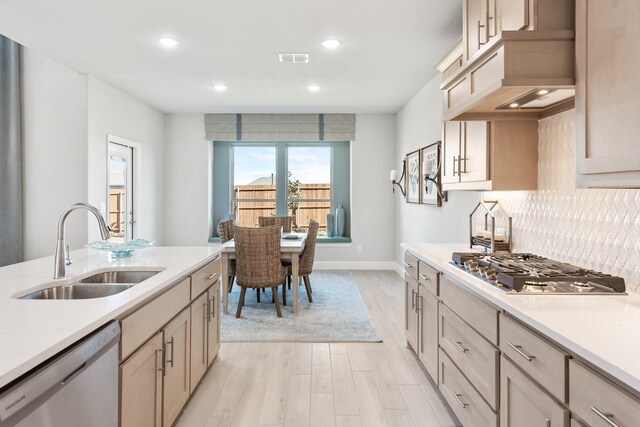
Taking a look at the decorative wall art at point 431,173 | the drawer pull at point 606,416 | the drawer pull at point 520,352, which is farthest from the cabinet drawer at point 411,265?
the drawer pull at point 606,416

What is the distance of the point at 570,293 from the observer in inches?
62.2

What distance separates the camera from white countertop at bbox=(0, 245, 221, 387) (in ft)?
3.33

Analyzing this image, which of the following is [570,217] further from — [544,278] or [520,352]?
[520,352]

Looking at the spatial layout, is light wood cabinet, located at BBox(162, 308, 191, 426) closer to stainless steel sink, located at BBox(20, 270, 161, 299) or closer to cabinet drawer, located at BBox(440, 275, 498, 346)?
stainless steel sink, located at BBox(20, 270, 161, 299)

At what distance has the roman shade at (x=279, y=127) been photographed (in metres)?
6.53

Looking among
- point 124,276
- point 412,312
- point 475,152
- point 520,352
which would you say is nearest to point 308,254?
point 412,312

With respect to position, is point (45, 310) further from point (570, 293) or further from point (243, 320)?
point (243, 320)

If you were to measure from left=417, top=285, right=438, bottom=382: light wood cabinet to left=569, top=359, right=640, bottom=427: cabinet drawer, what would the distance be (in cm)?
132

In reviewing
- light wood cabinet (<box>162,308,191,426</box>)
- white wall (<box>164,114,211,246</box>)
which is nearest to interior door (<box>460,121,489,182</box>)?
light wood cabinet (<box>162,308,191,426</box>)

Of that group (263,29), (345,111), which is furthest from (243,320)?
(345,111)

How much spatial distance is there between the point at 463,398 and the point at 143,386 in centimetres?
148

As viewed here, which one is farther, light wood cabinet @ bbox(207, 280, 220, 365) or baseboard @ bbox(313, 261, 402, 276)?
baseboard @ bbox(313, 261, 402, 276)

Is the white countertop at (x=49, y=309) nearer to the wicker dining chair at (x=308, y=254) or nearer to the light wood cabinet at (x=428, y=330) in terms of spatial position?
the light wood cabinet at (x=428, y=330)

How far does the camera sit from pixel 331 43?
353 cm
